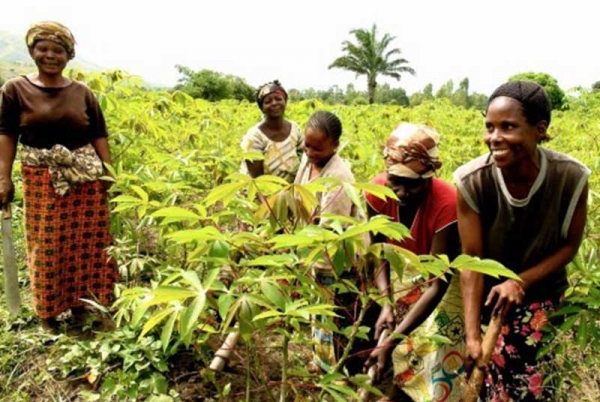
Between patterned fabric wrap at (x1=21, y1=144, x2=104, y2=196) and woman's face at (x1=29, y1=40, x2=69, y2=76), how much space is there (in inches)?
12.9

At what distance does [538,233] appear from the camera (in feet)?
4.62

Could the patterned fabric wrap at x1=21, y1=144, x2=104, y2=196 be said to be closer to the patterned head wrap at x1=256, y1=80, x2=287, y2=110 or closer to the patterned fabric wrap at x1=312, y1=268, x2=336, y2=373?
the patterned head wrap at x1=256, y1=80, x2=287, y2=110

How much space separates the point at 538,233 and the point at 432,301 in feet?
1.16

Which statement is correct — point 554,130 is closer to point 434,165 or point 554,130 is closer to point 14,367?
point 434,165

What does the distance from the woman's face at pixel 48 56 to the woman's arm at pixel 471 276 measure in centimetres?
180

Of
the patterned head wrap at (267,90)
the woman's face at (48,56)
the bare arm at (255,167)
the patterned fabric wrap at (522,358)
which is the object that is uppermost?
the woman's face at (48,56)

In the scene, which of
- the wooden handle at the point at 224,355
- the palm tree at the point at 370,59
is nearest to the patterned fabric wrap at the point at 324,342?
the wooden handle at the point at 224,355

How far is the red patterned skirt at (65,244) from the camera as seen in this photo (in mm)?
2424

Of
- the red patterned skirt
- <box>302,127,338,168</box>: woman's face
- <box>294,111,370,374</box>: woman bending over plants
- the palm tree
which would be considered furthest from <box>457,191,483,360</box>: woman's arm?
the palm tree

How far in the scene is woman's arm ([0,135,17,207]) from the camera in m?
2.31

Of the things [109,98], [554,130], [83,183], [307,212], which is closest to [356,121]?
[554,130]

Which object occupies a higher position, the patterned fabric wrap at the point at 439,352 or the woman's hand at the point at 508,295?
the woman's hand at the point at 508,295

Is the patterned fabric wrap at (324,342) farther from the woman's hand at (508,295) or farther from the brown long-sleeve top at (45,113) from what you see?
the brown long-sleeve top at (45,113)

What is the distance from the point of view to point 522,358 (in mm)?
1566
